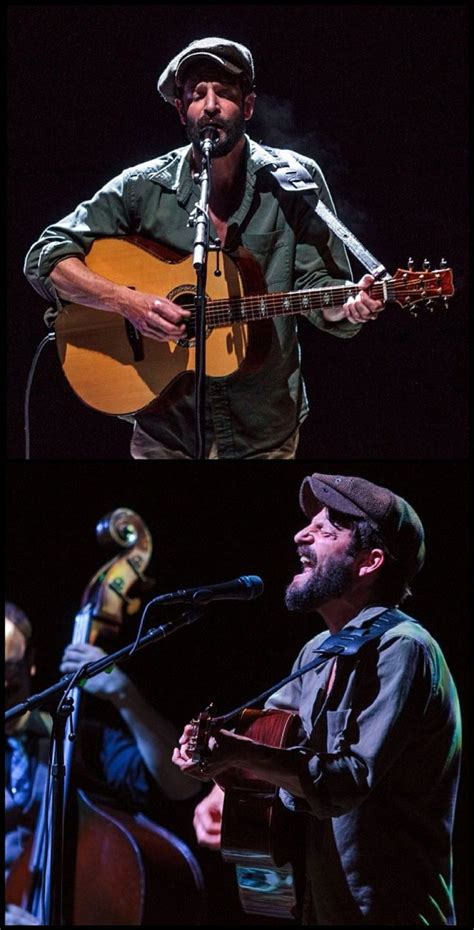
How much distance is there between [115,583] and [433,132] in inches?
64.5

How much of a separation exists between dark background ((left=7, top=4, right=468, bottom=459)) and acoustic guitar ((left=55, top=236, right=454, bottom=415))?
0.13 meters

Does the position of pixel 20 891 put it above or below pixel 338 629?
below

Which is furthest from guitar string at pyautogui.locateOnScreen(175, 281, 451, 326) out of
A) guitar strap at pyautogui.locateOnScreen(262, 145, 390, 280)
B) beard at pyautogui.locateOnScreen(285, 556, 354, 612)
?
beard at pyautogui.locateOnScreen(285, 556, 354, 612)

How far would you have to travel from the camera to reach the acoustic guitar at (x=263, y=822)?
3.10m

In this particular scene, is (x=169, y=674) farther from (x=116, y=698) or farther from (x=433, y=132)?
(x=433, y=132)

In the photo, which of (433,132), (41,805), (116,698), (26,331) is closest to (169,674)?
(116,698)

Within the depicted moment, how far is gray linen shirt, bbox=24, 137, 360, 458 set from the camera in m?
3.89

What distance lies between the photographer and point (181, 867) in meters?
3.53

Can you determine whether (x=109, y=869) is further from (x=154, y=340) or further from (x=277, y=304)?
(x=277, y=304)

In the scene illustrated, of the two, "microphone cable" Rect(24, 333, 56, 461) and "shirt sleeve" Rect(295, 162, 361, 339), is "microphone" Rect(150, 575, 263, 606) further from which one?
"microphone cable" Rect(24, 333, 56, 461)

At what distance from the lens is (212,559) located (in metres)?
3.77

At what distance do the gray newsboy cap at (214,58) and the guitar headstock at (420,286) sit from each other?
2.47ft

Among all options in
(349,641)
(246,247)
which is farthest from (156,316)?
(349,641)

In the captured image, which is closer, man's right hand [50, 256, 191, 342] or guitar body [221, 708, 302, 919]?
guitar body [221, 708, 302, 919]
